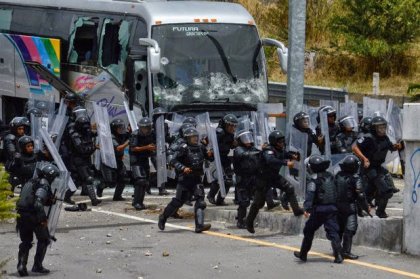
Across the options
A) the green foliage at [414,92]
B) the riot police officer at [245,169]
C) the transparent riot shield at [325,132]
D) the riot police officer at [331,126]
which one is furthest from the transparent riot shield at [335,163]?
the green foliage at [414,92]

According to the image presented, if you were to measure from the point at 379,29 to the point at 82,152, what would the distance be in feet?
68.7

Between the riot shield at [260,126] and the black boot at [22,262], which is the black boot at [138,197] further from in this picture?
the black boot at [22,262]

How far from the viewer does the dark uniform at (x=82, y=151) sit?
19.1m

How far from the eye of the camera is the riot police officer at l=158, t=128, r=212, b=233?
632 inches

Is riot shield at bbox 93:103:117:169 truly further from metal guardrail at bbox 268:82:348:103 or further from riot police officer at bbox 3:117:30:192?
metal guardrail at bbox 268:82:348:103

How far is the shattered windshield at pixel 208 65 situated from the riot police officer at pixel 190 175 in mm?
6206

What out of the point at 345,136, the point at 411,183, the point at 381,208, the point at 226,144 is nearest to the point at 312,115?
the point at 226,144

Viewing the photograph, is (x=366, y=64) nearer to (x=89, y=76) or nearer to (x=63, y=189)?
(x=89, y=76)

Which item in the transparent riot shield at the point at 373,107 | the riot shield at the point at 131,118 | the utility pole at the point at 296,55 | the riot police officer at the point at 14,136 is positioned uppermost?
the utility pole at the point at 296,55

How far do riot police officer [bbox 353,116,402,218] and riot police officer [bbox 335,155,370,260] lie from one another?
2.55 meters

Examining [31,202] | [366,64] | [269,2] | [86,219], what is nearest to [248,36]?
[86,219]

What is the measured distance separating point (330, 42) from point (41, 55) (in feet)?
54.4

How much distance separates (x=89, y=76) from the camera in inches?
960

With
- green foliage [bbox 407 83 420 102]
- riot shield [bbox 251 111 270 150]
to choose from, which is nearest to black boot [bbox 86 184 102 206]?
riot shield [bbox 251 111 270 150]
